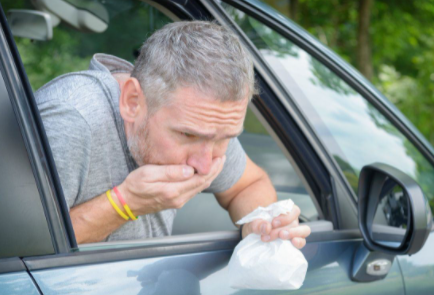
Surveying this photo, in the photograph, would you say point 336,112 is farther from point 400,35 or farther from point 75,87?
point 400,35

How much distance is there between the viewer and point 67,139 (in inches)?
64.9

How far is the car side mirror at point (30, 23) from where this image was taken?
8.82 feet

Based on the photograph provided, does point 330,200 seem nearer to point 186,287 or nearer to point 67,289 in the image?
point 186,287

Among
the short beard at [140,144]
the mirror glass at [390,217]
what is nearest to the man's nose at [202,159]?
the short beard at [140,144]

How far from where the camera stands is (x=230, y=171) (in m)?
2.16

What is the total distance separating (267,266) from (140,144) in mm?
578

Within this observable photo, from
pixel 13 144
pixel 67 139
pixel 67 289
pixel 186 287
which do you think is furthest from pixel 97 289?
pixel 67 139

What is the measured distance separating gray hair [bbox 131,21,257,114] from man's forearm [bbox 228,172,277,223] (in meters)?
0.53

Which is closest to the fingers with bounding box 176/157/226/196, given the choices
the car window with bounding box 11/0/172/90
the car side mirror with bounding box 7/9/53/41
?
the car window with bounding box 11/0/172/90

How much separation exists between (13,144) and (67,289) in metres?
0.33

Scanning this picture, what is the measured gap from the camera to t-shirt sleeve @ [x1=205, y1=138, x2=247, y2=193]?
2.13 meters

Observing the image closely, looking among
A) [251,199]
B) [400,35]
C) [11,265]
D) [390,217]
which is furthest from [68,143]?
[400,35]

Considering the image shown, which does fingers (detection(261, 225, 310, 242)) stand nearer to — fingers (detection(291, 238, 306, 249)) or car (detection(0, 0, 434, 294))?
fingers (detection(291, 238, 306, 249))

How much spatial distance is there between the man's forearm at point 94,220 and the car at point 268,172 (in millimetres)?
235
